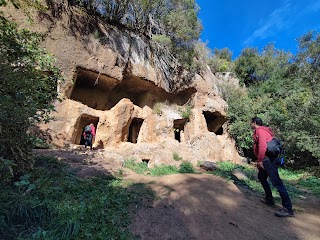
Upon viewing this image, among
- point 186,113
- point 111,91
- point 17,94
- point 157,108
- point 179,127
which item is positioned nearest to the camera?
point 17,94

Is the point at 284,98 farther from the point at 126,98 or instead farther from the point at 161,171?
the point at 161,171

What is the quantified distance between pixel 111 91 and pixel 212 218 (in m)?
11.2

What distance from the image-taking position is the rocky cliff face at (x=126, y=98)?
10195 millimetres

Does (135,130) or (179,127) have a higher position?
(179,127)

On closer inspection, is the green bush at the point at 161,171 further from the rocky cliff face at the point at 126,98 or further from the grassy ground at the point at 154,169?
the rocky cliff face at the point at 126,98

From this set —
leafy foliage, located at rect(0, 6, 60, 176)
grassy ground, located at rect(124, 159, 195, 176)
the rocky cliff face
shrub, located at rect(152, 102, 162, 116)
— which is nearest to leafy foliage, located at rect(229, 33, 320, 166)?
the rocky cliff face

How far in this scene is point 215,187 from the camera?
208 inches

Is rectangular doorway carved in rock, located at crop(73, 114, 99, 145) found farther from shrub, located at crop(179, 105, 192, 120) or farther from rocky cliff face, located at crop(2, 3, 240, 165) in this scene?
shrub, located at crop(179, 105, 192, 120)

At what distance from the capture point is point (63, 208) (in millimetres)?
3348

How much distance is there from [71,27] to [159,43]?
18.3 feet

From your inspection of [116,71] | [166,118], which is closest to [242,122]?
[166,118]

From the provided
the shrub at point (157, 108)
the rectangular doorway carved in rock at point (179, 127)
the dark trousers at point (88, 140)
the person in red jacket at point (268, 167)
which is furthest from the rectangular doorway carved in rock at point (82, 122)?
the person in red jacket at point (268, 167)

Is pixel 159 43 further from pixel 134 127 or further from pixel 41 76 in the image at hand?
pixel 41 76

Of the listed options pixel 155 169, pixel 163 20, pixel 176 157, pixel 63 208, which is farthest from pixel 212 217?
pixel 163 20
